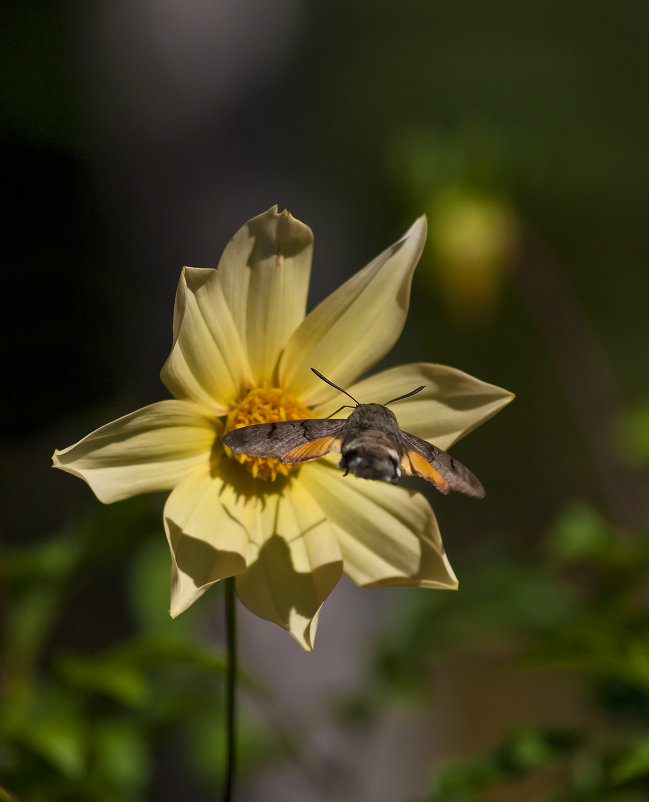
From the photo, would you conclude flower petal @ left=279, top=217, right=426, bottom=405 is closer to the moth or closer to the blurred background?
the moth

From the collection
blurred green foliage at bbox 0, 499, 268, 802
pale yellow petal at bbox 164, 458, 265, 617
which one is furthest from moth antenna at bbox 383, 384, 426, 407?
blurred green foliage at bbox 0, 499, 268, 802

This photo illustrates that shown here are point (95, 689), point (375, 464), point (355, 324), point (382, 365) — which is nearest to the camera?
point (375, 464)

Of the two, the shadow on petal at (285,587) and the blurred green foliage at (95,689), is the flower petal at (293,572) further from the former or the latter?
the blurred green foliage at (95,689)

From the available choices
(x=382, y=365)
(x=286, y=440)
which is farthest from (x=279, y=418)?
(x=382, y=365)

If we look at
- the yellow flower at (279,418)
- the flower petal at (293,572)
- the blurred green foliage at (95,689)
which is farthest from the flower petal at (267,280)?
the blurred green foliage at (95,689)

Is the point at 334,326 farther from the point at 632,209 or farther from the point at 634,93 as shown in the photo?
the point at 634,93

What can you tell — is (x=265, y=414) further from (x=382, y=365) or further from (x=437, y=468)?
(x=382, y=365)

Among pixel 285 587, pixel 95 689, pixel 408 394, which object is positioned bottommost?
pixel 95 689
